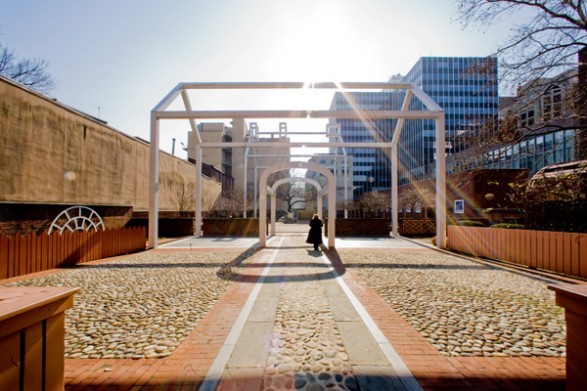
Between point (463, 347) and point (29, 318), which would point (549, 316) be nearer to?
point (463, 347)

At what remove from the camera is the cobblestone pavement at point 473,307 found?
139 inches

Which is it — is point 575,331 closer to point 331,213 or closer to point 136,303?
point 136,303

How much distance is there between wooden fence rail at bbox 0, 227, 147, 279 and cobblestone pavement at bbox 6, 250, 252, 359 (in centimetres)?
89

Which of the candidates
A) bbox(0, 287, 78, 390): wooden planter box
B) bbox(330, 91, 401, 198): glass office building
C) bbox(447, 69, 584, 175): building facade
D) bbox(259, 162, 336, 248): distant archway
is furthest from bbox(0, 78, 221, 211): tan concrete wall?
bbox(330, 91, 401, 198): glass office building

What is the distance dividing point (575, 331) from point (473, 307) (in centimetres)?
288

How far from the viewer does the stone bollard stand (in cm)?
214

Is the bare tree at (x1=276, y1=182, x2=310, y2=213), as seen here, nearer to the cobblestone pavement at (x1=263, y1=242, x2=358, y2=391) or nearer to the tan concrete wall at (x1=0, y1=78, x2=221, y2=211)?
the tan concrete wall at (x1=0, y1=78, x2=221, y2=211)

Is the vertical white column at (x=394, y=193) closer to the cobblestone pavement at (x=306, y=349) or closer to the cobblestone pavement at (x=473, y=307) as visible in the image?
the cobblestone pavement at (x=473, y=307)

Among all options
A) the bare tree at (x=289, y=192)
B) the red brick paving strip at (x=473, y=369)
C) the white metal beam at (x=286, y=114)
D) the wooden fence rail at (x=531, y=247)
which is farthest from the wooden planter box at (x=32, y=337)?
the bare tree at (x=289, y=192)

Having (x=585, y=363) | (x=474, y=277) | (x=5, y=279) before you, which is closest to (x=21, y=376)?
(x=585, y=363)

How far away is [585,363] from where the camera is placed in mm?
2141

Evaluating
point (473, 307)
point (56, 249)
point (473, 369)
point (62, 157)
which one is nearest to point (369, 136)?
point (62, 157)

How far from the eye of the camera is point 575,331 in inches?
88.5

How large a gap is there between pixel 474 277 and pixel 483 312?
304cm
